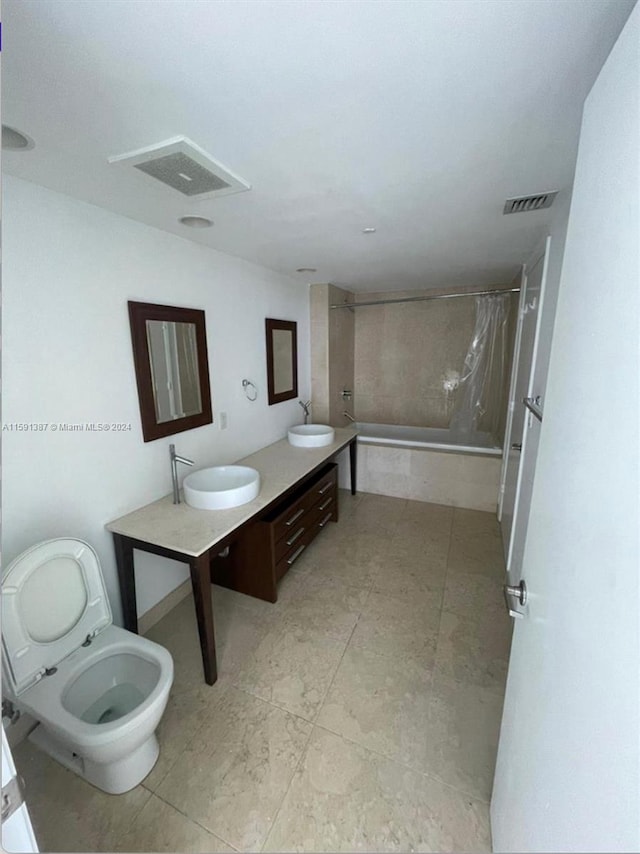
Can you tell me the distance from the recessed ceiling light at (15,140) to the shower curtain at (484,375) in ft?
11.0

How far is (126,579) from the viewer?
1.67 meters

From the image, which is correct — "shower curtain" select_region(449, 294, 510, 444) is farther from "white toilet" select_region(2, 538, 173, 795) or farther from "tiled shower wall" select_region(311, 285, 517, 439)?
"white toilet" select_region(2, 538, 173, 795)

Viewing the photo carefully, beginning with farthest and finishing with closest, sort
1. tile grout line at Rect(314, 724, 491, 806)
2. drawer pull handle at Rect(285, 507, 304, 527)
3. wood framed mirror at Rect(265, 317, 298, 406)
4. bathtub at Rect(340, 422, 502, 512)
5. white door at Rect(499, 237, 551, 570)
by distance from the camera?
bathtub at Rect(340, 422, 502, 512) < wood framed mirror at Rect(265, 317, 298, 406) < drawer pull handle at Rect(285, 507, 304, 527) < white door at Rect(499, 237, 551, 570) < tile grout line at Rect(314, 724, 491, 806)

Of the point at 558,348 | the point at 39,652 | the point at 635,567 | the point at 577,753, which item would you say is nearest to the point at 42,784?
the point at 39,652

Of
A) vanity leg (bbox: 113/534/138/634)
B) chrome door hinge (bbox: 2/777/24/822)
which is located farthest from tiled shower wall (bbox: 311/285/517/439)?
chrome door hinge (bbox: 2/777/24/822)

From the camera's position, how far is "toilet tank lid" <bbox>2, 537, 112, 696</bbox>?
1.17 m

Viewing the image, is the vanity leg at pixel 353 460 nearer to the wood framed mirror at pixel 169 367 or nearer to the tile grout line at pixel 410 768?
the wood framed mirror at pixel 169 367

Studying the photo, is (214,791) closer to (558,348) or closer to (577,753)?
(577,753)

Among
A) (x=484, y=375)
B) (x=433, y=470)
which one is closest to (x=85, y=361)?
(x=433, y=470)

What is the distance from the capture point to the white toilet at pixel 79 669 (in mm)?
1121

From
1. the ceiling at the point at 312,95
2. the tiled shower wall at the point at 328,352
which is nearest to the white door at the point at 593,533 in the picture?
the ceiling at the point at 312,95

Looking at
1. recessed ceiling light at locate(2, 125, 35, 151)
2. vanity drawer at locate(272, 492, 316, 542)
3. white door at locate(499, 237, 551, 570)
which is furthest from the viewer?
vanity drawer at locate(272, 492, 316, 542)

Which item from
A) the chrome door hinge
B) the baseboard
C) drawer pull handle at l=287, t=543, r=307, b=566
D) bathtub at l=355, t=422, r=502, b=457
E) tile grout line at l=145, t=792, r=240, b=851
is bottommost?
tile grout line at l=145, t=792, r=240, b=851

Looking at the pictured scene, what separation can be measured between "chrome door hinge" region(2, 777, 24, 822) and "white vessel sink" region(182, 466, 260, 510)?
121cm
